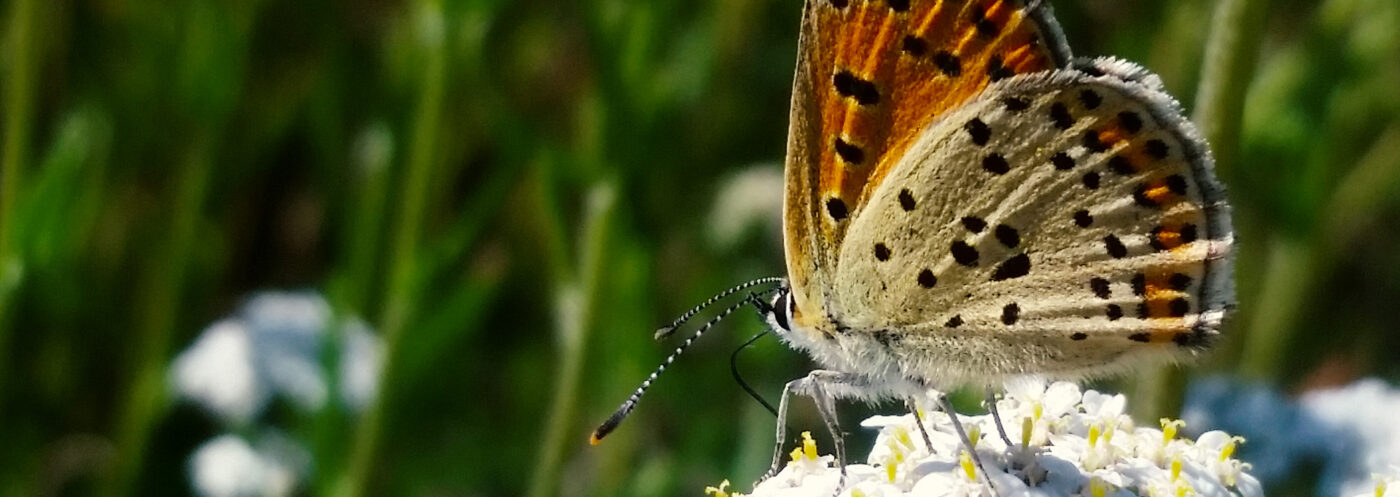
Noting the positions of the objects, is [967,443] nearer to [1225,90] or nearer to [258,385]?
[1225,90]

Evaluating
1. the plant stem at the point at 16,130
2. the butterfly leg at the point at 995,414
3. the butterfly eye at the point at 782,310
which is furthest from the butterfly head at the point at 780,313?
the plant stem at the point at 16,130

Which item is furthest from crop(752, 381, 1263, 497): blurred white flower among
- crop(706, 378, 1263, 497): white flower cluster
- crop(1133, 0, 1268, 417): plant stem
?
crop(1133, 0, 1268, 417): plant stem

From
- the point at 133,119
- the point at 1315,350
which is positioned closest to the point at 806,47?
the point at 133,119

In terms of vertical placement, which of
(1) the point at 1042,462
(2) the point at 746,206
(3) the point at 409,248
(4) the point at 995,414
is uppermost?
(2) the point at 746,206

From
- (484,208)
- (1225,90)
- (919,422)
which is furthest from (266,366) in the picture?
(1225,90)

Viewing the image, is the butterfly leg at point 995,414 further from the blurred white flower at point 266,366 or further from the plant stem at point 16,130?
the plant stem at point 16,130

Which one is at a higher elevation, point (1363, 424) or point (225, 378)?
point (225, 378)
